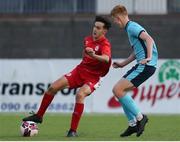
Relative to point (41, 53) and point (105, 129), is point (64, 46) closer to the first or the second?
point (41, 53)

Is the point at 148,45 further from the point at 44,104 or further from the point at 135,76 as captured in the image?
the point at 44,104

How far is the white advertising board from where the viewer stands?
18781 mm

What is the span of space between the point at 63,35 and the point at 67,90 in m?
3.65

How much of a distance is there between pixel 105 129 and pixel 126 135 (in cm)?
210

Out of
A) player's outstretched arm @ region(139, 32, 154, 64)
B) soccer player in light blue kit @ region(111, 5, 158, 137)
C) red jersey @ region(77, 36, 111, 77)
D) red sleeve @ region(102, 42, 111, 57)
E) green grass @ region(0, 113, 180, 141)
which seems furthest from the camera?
red jersey @ region(77, 36, 111, 77)

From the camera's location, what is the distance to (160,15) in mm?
22203

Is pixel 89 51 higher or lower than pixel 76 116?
higher

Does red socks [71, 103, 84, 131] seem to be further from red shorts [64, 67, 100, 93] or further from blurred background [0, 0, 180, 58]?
blurred background [0, 0, 180, 58]


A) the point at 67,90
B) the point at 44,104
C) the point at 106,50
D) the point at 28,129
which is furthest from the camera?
the point at 67,90

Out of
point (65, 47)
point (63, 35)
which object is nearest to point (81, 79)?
point (65, 47)

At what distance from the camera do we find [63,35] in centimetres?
2211

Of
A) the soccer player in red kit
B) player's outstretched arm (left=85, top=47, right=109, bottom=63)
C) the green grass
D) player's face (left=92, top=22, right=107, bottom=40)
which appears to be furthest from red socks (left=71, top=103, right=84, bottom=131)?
player's face (left=92, top=22, right=107, bottom=40)

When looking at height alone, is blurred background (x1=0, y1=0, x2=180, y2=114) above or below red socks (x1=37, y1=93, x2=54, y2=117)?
below

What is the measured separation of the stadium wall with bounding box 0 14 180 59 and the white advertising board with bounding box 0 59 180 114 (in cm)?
267
